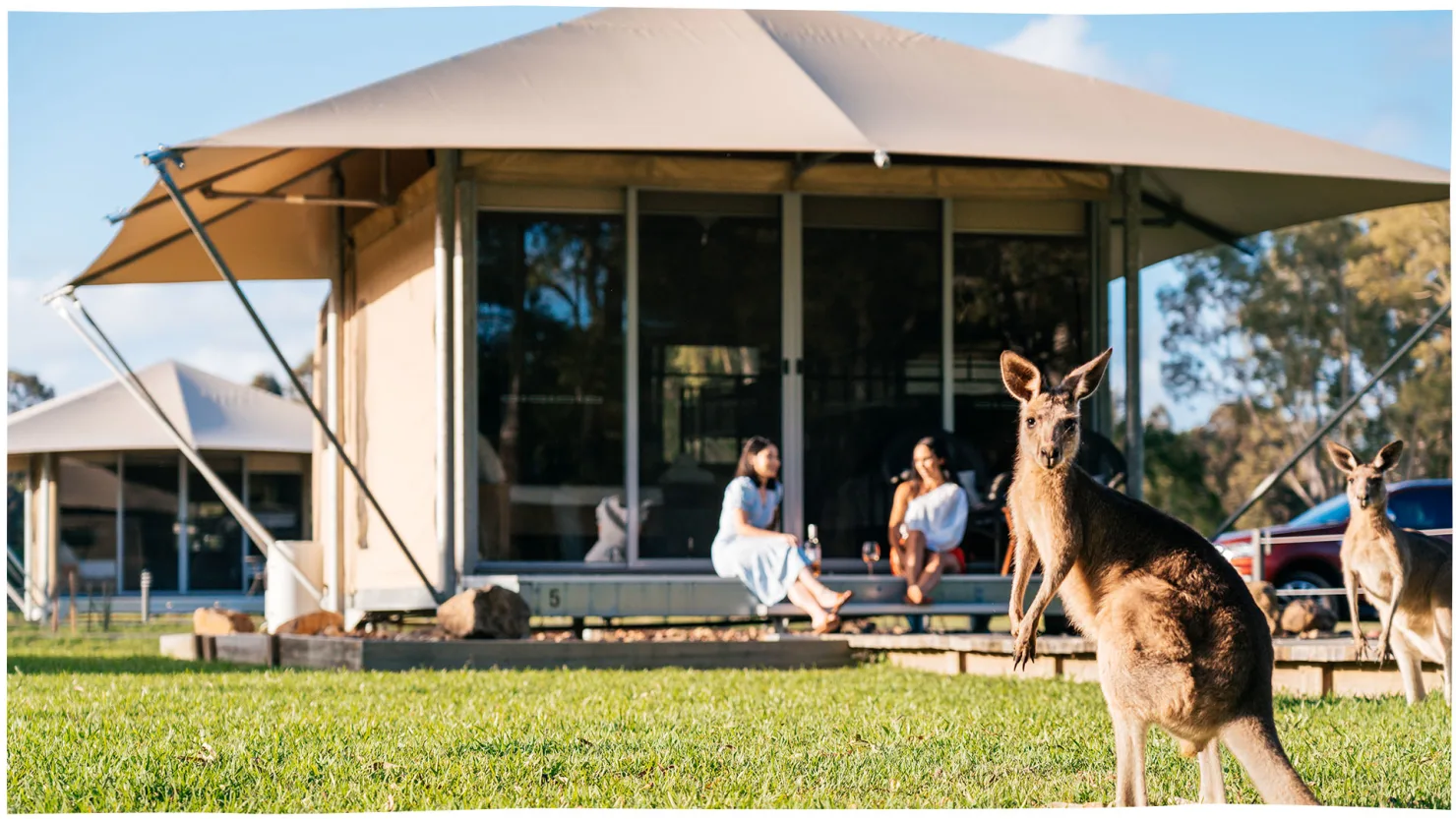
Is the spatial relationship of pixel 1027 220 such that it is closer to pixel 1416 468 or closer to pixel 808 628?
pixel 808 628

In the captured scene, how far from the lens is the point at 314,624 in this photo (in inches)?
481

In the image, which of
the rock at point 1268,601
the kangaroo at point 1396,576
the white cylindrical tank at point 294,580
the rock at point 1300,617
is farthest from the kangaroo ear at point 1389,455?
the white cylindrical tank at point 294,580

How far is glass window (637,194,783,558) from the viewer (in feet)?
37.9

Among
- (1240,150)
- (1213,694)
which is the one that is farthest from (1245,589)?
(1240,150)

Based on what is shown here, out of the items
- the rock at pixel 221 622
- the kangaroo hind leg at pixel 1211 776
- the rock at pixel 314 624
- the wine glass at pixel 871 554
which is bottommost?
the rock at pixel 221 622

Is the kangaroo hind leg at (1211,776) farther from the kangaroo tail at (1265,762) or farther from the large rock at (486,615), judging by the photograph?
the large rock at (486,615)

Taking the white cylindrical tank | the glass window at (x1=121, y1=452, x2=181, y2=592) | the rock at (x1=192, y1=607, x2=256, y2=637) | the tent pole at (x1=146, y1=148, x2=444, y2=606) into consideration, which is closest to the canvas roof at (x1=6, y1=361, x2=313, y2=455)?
the glass window at (x1=121, y1=452, x2=181, y2=592)

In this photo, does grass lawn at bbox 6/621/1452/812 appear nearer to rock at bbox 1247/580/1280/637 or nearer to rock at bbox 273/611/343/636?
rock at bbox 1247/580/1280/637

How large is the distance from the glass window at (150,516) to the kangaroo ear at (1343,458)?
2223 cm

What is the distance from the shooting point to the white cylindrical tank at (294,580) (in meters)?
13.9

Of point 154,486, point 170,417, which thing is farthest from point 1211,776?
point 154,486

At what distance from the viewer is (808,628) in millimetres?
13047

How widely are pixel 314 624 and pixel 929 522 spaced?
14.7 ft

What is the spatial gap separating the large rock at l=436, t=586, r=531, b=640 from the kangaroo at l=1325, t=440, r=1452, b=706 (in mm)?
5233
